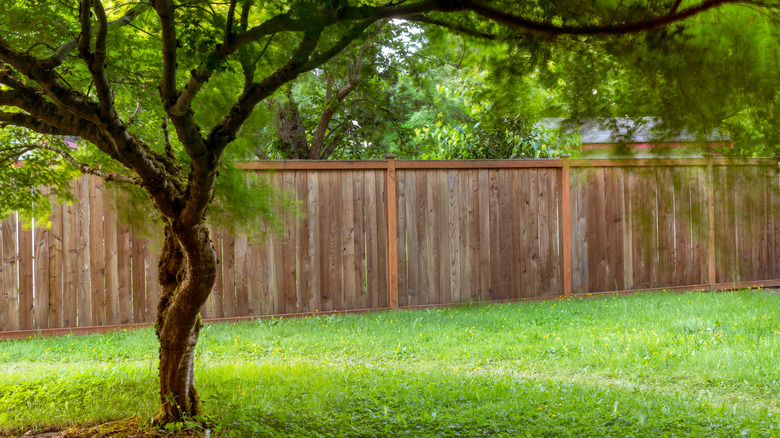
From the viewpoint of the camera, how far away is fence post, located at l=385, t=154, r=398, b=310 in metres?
7.60

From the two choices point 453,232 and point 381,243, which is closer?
point 381,243

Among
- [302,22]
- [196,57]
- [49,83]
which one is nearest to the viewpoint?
[302,22]

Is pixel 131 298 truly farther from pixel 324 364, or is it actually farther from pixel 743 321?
pixel 743 321

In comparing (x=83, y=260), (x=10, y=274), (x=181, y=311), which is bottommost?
(x=181, y=311)

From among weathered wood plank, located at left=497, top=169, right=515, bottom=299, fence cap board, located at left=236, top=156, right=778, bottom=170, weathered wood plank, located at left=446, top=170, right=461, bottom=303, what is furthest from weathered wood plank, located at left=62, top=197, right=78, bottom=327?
weathered wood plank, located at left=497, top=169, right=515, bottom=299

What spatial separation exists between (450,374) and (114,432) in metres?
2.35

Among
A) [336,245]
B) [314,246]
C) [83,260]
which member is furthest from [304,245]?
[83,260]

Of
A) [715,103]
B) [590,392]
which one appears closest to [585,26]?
[715,103]

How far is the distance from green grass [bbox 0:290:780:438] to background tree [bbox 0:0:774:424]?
0.86 metres

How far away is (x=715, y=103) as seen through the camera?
2.68 meters

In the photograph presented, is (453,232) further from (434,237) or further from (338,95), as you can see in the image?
(338,95)

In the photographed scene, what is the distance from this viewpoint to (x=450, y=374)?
4879 millimetres

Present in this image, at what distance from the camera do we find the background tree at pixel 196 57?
8.63 ft

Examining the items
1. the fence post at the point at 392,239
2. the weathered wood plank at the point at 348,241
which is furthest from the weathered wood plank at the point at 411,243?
the weathered wood plank at the point at 348,241
